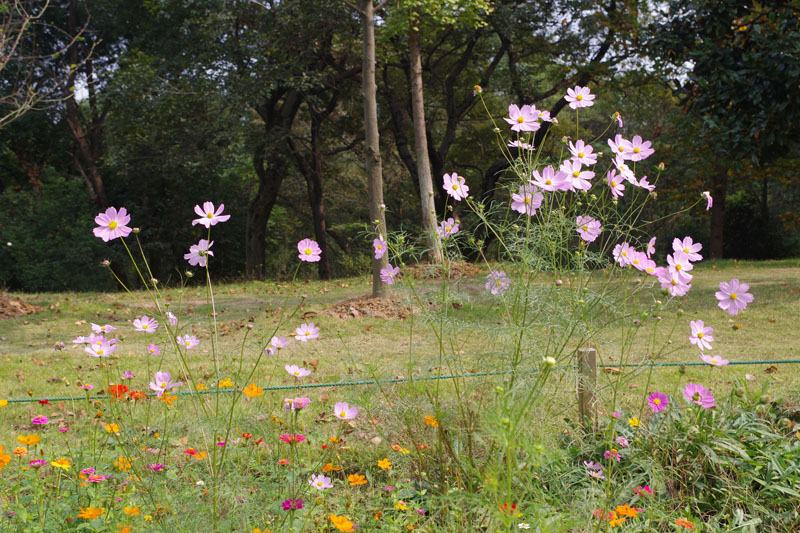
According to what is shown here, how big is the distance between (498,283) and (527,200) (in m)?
0.26

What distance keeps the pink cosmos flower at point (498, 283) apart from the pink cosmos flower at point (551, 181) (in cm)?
31

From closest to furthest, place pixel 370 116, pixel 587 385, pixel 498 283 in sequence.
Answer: pixel 498 283, pixel 587 385, pixel 370 116

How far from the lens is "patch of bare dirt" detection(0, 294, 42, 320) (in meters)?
7.16

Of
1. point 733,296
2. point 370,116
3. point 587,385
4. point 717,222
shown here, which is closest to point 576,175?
point 733,296

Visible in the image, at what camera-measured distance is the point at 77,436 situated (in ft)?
8.82

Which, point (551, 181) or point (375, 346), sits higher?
point (551, 181)

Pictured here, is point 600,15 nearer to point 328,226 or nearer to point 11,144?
point 328,226

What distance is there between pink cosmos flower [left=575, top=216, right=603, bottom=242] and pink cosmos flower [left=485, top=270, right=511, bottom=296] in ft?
0.88

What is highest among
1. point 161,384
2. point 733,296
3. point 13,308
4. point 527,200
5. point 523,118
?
point 523,118

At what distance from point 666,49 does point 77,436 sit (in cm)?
732

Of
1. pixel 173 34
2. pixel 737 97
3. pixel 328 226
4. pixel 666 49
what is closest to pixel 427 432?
pixel 737 97

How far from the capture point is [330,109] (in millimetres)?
13906

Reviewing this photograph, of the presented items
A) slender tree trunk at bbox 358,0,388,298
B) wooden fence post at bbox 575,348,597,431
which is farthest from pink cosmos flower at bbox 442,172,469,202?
slender tree trunk at bbox 358,0,388,298

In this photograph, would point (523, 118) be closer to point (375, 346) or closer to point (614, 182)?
point (614, 182)
